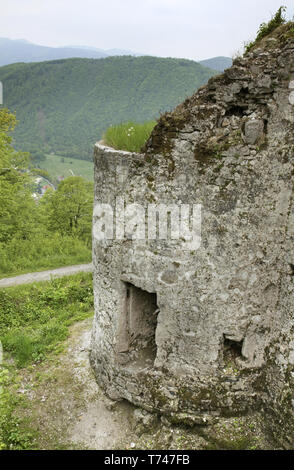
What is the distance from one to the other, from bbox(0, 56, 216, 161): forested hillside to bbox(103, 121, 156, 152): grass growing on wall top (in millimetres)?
58389

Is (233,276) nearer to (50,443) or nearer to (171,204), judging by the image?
Result: (171,204)

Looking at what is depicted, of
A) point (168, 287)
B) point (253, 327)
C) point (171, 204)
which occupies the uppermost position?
point (171, 204)

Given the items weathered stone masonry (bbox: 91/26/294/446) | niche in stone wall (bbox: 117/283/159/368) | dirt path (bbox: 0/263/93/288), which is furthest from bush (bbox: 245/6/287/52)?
dirt path (bbox: 0/263/93/288)

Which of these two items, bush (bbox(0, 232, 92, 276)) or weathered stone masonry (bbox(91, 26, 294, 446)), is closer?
weathered stone masonry (bbox(91, 26, 294, 446))

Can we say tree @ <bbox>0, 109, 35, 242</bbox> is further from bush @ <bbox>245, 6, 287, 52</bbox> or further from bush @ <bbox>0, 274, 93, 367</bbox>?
bush @ <bbox>245, 6, 287, 52</bbox>

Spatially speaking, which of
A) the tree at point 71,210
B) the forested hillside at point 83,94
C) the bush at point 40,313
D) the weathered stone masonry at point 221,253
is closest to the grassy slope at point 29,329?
the bush at point 40,313

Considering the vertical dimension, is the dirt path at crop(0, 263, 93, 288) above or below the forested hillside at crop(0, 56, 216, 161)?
below

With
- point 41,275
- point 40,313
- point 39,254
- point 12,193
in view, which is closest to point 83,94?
point 12,193

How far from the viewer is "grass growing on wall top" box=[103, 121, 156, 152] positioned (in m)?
6.10

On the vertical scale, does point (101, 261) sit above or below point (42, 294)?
above

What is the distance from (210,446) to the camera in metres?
5.96
